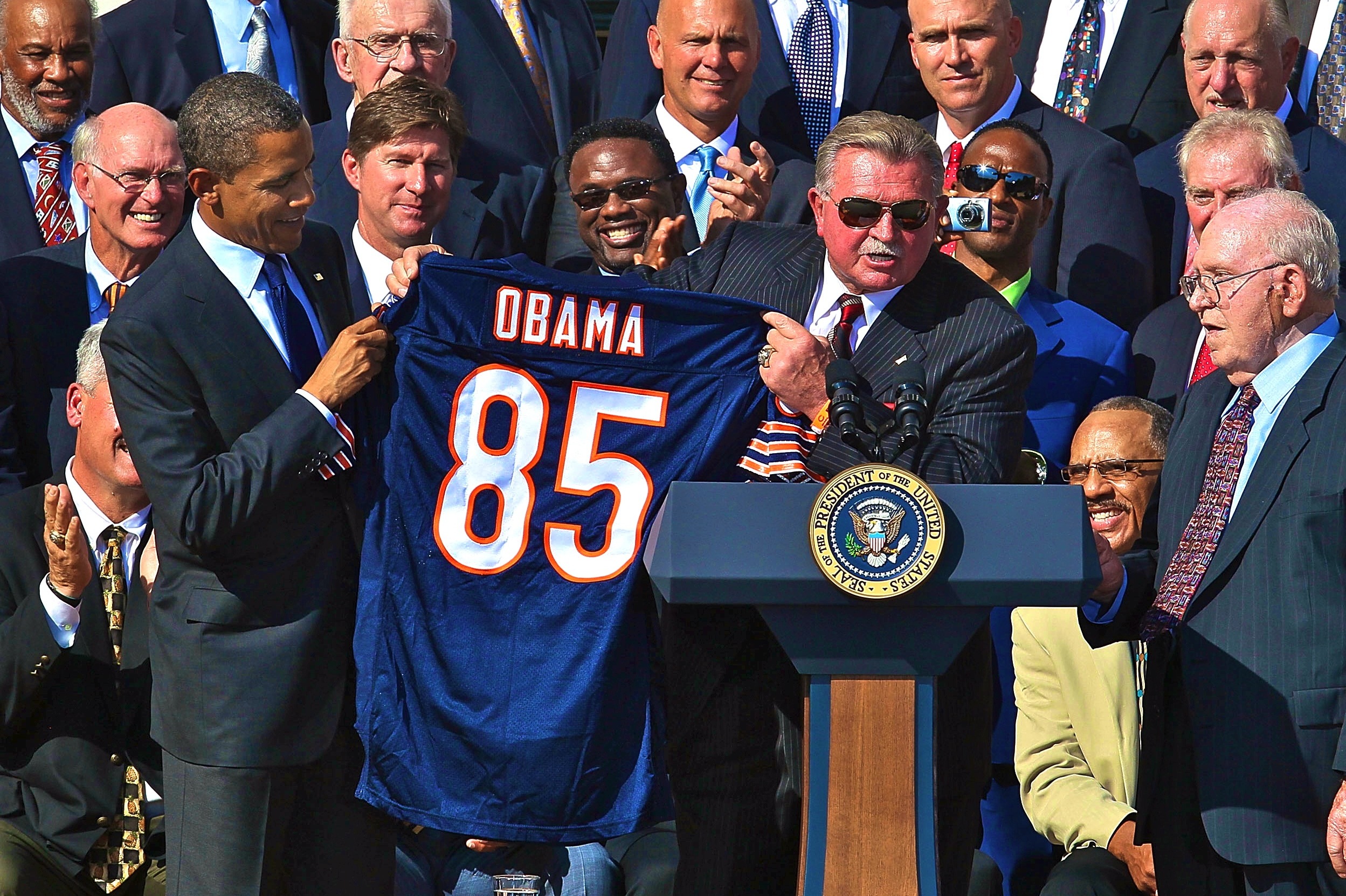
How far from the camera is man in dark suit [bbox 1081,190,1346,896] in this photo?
4066 millimetres

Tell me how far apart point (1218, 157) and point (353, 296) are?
273 cm

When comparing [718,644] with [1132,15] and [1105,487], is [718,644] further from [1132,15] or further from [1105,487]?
[1132,15]

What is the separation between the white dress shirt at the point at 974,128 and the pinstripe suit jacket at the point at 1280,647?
7.32 feet

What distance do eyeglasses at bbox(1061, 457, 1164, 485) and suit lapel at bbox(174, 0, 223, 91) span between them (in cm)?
364

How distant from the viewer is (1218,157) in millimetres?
5562

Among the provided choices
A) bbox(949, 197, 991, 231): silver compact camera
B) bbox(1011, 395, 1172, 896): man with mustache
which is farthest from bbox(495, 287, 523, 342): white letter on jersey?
bbox(949, 197, 991, 231): silver compact camera

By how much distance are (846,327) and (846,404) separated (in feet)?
2.16

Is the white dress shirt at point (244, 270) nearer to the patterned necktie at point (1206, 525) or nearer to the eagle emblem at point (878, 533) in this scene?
the eagle emblem at point (878, 533)

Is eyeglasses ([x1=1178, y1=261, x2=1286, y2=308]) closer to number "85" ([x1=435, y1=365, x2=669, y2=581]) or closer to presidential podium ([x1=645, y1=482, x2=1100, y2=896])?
presidential podium ([x1=645, y1=482, x2=1100, y2=896])

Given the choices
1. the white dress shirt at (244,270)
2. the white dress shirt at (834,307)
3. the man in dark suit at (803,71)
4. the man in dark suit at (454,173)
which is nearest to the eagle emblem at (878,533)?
the white dress shirt at (834,307)

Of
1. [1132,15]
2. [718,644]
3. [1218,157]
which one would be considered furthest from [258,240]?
[1132,15]

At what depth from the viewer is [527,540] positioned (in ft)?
14.5

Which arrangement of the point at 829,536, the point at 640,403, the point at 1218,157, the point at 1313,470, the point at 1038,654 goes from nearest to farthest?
the point at 829,536
the point at 1313,470
the point at 640,403
the point at 1038,654
the point at 1218,157

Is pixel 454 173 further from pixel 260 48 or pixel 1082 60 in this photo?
pixel 1082 60
